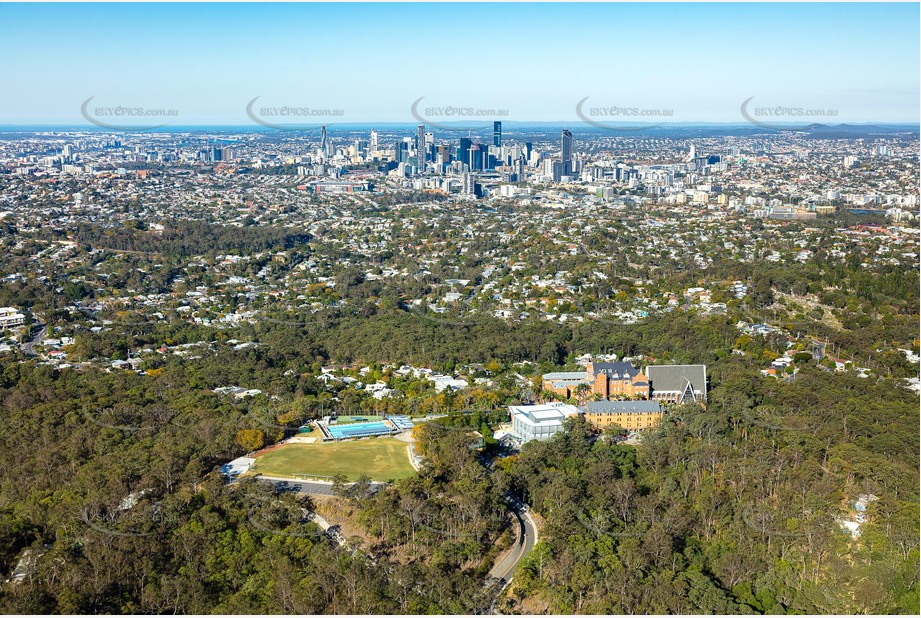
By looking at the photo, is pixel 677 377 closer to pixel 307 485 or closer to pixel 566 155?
pixel 307 485

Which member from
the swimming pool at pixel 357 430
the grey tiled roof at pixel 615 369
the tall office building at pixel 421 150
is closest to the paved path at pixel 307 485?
the swimming pool at pixel 357 430

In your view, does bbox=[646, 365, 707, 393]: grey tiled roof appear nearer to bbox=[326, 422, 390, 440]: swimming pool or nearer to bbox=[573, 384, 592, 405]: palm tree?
bbox=[573, 384, 592, 405]: palm tree

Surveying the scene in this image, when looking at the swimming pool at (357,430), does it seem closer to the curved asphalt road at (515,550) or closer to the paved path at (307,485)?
the paved path at (307,485)

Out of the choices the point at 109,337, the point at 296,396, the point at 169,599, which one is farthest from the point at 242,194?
the point at 169,599

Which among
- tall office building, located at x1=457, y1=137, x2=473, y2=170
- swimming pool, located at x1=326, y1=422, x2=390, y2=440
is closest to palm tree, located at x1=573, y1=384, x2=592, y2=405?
swimming pool, located at x1=326, y1=422, x2=390, y2=440

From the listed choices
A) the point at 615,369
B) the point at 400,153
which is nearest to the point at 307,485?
the point at 615,369

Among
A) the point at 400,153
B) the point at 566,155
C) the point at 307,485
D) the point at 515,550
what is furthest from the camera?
the point at 400,153
